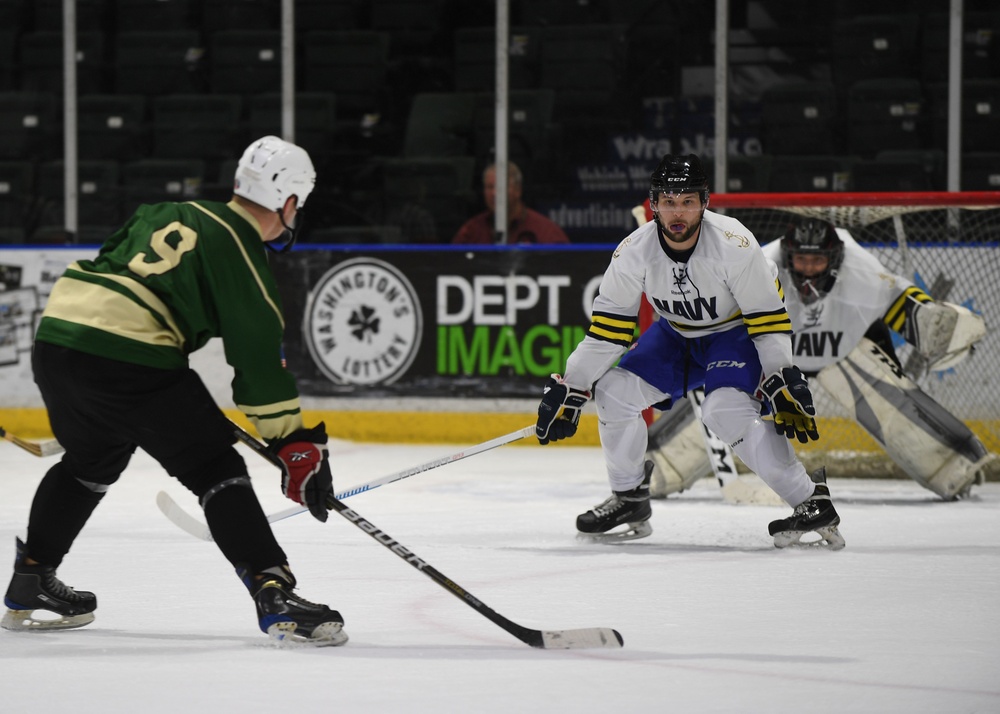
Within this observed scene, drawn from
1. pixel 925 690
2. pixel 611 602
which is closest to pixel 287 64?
pixel 611 602

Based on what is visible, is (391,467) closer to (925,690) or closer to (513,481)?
(513,481)

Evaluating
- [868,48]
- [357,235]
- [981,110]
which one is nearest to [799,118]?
[868,48]

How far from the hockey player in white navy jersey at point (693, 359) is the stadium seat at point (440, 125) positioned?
2.97 m

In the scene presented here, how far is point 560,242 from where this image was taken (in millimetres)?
6457

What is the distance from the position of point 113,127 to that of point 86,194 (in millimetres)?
427

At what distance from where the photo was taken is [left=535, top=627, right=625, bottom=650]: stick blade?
259cm

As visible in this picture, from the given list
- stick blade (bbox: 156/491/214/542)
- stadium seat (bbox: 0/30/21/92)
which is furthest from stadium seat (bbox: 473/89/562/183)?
stick blade (bbox: 156/491/214/542)

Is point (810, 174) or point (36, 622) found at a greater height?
point (810, 174)

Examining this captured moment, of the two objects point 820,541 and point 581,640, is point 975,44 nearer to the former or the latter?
point 820,541

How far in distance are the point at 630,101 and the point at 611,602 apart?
3.99m

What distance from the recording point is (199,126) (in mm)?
7223

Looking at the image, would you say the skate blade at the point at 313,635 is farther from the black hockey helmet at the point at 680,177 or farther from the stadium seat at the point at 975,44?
the stadium seat at the point at 975,44

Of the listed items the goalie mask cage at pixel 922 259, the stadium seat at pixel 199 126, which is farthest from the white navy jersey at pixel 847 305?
the stadium seat at pixel 199 126

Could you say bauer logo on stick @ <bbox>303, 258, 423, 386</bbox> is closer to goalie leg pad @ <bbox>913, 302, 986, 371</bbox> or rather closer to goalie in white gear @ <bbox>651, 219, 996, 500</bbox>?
goalie in white gear @ <bbox>651, 219, 996, 500</bbox>
